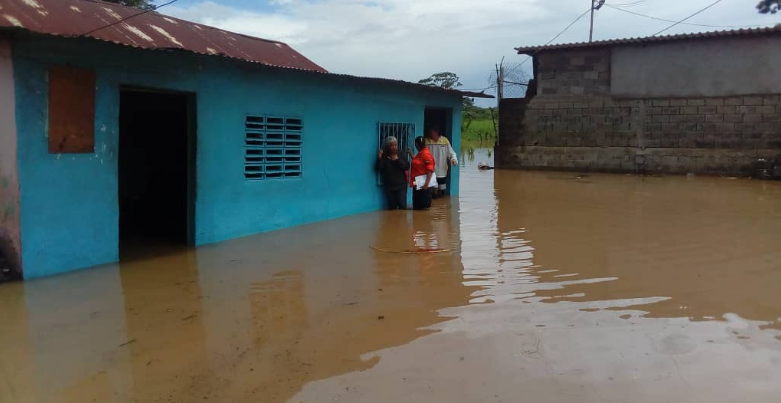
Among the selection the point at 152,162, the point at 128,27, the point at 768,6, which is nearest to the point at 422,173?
the point at 152,162

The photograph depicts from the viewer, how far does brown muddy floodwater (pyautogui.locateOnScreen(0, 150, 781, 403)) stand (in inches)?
140

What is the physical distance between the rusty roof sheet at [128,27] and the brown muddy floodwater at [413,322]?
96.8 inches

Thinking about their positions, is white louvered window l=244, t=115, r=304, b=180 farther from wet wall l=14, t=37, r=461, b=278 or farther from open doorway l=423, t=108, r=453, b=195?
open doorway l=423, t=108, r=453, b=195

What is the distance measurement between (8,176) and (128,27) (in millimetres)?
4777

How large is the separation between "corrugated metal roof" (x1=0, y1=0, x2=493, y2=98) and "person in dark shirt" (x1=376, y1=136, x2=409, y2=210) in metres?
1.20

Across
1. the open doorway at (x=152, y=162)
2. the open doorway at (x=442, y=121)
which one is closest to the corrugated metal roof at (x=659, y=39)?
the open doorway at (x=442, y=121)

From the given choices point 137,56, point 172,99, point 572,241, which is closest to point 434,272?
point 572,241

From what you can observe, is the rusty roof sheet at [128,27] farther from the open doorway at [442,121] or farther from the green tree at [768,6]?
the green tree at [768,6]

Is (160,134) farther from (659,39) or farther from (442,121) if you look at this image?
(659,39)

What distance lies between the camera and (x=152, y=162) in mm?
9711

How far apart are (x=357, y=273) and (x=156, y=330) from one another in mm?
2267

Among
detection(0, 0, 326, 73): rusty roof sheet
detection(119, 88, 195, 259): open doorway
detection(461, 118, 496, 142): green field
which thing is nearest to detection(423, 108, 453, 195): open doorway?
detection(0, 0, 326, 73): rusty roof sheet

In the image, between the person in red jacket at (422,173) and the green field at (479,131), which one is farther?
the green field at (479,131)

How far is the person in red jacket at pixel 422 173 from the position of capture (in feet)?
35.8
